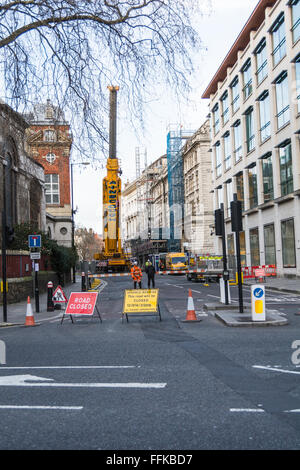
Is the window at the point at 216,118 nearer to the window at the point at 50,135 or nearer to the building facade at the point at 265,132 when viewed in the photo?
the building facade at the point at 265,132

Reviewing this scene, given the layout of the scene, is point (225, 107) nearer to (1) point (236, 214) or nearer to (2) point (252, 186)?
(2) point (252, 186)

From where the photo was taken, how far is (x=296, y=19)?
97.7 feet

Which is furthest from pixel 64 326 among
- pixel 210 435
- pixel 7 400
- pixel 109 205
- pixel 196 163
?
pixel 196 163

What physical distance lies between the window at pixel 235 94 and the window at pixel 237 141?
4.43 ft

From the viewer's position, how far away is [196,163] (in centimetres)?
6388

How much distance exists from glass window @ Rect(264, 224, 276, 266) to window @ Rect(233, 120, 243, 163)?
8.36 meters

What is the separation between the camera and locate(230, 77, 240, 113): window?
42581 mm

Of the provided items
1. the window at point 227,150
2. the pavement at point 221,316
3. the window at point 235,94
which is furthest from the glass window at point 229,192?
the pavement at point 221,316

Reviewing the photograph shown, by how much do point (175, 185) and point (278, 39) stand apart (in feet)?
130

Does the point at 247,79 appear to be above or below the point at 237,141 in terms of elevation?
above

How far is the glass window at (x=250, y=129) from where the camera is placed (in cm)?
3906

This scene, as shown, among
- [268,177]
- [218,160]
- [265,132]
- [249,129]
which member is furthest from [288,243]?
[218,160]

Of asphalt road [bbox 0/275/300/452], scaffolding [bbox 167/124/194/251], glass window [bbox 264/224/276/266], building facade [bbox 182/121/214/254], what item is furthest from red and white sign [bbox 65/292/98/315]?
scaffolding [bbox 167/124/194/251]
